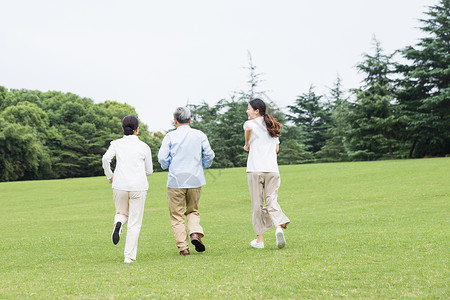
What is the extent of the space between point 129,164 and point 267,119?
2452mm

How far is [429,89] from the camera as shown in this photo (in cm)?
4703

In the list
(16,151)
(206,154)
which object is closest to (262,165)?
(206,154)

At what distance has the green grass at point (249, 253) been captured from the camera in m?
4.96

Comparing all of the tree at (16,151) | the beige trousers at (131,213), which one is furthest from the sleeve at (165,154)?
the tree at (16,151)

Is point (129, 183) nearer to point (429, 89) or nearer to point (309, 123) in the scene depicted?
point (429, 89)

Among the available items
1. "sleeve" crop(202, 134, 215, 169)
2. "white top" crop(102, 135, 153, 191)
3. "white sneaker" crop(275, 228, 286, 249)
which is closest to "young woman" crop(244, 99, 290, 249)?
"white sneaker" crop(275, 228, 286, 249)

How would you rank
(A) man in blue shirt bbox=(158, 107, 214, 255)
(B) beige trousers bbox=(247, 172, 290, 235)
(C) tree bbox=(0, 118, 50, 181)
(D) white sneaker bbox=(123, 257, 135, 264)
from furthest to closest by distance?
(C) tree bbox=(0, 118, 50, 181)
(B) beige trousers bbox=(247, 172, 290, 235)
(A) man in blue shirt bbox=(158, 107, 214, 255)
(D) white sneaker bbox=(123, 257, 135, 264)

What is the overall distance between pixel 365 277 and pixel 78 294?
3.12 meters

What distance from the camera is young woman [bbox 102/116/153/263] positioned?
7.24 metres

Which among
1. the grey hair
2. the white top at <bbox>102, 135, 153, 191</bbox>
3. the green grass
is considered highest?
the grey hair

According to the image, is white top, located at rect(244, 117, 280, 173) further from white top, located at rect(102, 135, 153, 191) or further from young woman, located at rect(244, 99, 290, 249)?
white top, located at rect(102, 135, 153, 191)

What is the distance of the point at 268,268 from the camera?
5.96 meters

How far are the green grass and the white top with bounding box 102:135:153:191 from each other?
121 cm

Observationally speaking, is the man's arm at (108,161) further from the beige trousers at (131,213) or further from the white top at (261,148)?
the white top at (261,148)
